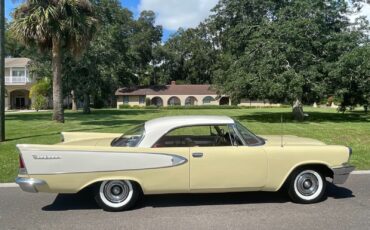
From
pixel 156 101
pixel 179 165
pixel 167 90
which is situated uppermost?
pixel 167 90

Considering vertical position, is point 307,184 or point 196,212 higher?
point 307,184

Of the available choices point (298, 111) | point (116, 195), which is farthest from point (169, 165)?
point (298, 111)

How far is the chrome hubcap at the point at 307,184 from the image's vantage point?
6684mm

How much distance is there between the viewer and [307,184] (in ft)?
22.0

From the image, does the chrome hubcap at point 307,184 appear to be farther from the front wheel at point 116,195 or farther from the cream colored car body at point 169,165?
the front wheel at point 116,195

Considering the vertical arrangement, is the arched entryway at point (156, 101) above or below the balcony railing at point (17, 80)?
below

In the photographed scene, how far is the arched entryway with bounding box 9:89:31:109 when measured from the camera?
59.8 metres

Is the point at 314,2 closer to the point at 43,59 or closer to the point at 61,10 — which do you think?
the point at 61,10

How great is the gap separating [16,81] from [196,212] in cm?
5709

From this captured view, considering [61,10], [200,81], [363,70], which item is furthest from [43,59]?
[200,81]

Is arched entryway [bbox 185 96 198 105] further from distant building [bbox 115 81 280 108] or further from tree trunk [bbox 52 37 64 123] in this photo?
tree trunk [bbox 52 37 64 123]

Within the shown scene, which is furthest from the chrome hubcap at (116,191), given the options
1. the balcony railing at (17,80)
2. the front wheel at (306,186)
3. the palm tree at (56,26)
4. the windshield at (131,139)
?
the balcony railing at (17,80)

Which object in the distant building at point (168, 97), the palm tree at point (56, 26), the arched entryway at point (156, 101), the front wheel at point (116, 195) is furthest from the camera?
the arched entryway at point (156, 101)

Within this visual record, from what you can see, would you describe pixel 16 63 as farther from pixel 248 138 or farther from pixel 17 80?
pixel 248 138
